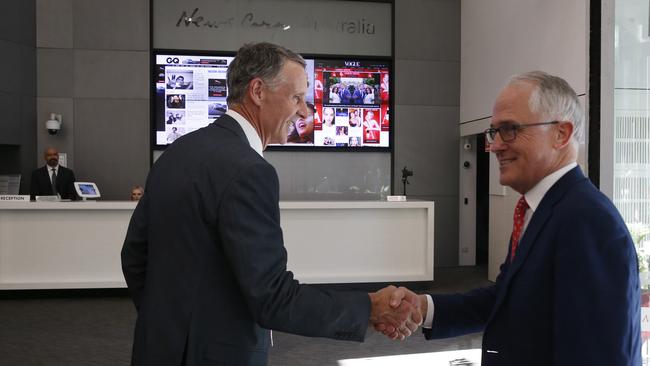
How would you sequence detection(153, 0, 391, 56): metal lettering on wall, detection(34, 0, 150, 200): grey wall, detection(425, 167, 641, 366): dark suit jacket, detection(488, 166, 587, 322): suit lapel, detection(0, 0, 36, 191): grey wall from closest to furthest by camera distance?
detection(425, 167, 641, 366): dark suit jacket
detection(488, 166, 587, 322): suit lapel
detection(0, 0, 36, 191): grey wall
detection(34, 0, 150, 200): grey wall
detection(153, 0, 391, 56): metal lettering on wall

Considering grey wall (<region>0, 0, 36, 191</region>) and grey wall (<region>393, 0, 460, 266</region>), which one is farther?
grey wall (<region>393, 0, 460, 266</region>)

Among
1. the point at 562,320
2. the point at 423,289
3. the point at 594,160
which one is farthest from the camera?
the point at 423,289

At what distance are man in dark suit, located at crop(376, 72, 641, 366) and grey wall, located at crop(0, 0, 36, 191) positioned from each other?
300 inches

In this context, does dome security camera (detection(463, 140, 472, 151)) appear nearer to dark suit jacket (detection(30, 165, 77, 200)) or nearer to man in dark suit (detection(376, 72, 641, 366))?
dark suit jacket (detection(30, 165, 77, 200))

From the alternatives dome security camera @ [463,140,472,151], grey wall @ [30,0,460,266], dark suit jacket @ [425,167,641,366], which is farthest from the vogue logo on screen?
dark suit jacket @ [425,167,641,366]

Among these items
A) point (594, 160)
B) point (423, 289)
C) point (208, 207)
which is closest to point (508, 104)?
point (208, 207)

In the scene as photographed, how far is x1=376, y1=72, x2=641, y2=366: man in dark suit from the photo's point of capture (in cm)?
124

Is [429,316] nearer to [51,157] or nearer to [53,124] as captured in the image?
[51,157]

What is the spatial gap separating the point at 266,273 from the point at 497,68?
6.74 m

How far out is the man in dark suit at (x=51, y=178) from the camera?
7.61 metres

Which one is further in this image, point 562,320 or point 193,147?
point 193,147

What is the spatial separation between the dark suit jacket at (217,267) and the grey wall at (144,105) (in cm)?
690

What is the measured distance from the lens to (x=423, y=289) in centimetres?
698

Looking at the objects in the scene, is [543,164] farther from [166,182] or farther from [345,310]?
[166,182]
